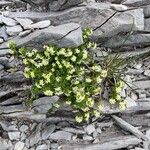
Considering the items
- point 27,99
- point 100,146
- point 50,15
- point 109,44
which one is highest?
point 50,15

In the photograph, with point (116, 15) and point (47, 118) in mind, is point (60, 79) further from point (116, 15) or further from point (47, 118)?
point (116, 15)

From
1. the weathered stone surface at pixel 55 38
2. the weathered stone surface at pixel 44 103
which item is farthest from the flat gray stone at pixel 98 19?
the weathered stone surface at pixel 44 103

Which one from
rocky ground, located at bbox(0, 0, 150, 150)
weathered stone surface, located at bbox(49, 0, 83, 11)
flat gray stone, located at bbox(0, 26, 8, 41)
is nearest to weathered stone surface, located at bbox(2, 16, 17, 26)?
rocky ground, located at bbox(0, 0, 150, 150)

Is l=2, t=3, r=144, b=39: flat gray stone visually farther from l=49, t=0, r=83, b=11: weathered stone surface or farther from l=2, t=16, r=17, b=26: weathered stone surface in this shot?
l=2, t=16, r=17, b=26: weathered stone surface

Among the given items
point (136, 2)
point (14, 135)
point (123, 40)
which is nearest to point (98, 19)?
point (123, 40)

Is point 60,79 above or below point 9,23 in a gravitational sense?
below

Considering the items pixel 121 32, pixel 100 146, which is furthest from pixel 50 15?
pixel 100 146

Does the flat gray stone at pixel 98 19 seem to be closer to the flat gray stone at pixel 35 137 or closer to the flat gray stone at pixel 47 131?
the flat gray stone at pixel 47 131
